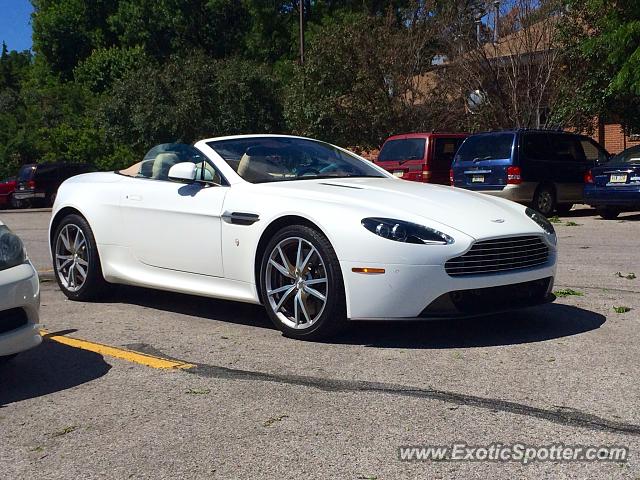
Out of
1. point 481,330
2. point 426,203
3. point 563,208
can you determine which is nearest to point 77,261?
point 426,203

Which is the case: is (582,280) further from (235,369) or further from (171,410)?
(171,410)

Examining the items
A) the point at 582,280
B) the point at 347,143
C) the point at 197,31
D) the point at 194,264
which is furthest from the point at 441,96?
the point at 197,31

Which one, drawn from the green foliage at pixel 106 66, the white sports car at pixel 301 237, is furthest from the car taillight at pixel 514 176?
the green foliage at pixel 106 66

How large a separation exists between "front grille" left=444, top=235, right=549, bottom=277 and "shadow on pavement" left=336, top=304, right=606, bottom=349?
18.3 inches

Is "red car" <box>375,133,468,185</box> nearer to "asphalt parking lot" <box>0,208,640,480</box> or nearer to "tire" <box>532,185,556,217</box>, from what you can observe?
"tire" <box>532,185,556,217</box>

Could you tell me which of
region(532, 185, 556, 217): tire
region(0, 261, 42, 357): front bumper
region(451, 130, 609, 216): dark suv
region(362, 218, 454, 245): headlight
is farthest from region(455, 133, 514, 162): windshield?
region(0, 261, 42, 357): front bumper

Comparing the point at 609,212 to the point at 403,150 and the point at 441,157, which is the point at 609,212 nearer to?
the point at 441,157

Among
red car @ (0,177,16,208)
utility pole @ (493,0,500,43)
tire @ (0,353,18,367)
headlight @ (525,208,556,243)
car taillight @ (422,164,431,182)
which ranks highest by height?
utility pole @ (493,0,500,43)

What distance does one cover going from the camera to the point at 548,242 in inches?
224

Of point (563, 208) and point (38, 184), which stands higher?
point (563, 208)

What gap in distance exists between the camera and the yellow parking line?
16.5 ft

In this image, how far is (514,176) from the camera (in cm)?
1518

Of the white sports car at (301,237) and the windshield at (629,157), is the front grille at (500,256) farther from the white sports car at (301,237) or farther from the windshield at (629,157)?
the windshield at (629,157)

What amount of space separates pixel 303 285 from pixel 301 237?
312mm
